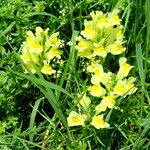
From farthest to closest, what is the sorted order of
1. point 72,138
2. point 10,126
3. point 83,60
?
point 83,60, point 10,126, point 72,138

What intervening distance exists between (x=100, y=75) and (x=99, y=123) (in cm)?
25

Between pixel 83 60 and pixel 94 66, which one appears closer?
pixel 94 66

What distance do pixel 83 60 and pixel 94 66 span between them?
0.90 ft

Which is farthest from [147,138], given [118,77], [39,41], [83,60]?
[39,41]

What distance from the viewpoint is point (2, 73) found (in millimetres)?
2574

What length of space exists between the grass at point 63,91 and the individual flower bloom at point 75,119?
53mm

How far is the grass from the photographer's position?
233 cm

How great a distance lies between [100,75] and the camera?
2406mm

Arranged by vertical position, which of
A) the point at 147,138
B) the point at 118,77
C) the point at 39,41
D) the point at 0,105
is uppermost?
the point at 39,41

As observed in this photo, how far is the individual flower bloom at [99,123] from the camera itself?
2309 millimetres

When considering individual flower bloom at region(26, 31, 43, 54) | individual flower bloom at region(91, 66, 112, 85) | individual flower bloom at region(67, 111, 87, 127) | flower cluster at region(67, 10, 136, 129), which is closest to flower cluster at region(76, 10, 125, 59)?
flower cluster at region(67, 10, 136, 129)

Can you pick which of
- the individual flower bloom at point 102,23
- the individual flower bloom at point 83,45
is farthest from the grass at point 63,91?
the individual flower bloom at point 102,23

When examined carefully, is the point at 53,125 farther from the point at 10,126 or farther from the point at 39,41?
the point at 39,41

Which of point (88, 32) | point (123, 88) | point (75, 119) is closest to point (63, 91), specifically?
point (75, 119)
